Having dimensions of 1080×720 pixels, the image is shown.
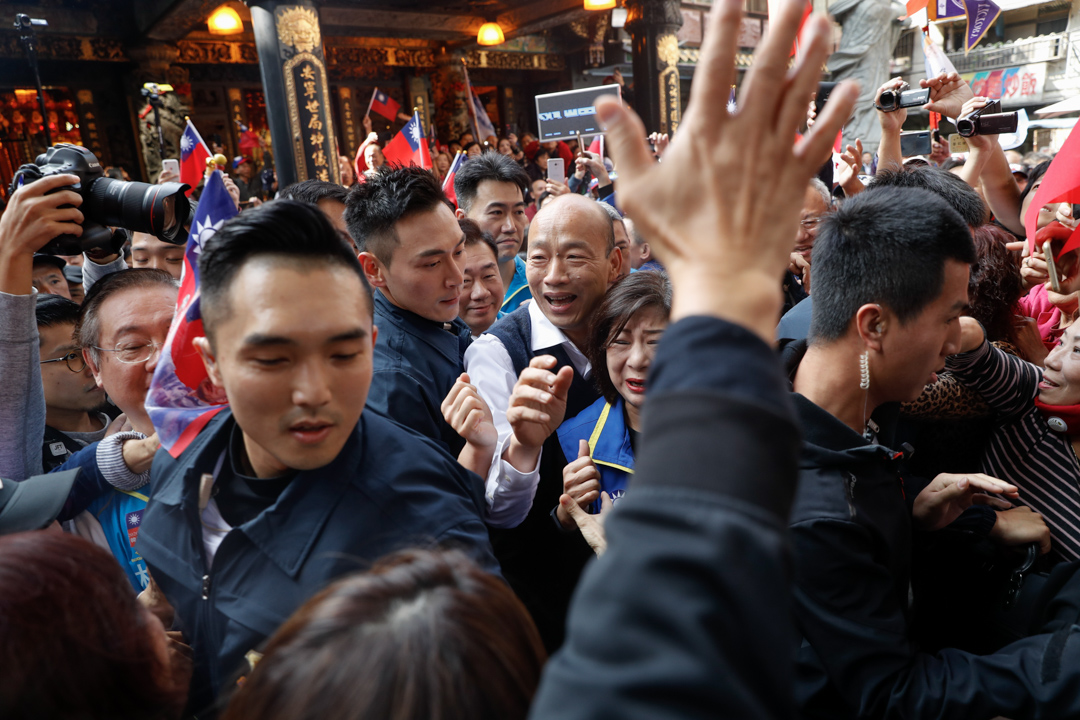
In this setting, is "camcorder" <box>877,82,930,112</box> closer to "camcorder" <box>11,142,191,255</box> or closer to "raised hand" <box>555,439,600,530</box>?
"raised hand" <box>555,439,600,530</box>

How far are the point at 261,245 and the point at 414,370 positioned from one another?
37.0 inches

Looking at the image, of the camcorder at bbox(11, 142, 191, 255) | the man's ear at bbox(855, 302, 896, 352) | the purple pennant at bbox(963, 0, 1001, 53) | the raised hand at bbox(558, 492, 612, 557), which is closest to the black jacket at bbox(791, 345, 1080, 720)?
the man's ear at bbox(855, 302, 896, 352)

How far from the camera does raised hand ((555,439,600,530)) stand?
1899mm

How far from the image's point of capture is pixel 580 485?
74.8 inches

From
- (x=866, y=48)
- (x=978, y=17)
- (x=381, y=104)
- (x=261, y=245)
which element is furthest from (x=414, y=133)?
(x=866, y=48)

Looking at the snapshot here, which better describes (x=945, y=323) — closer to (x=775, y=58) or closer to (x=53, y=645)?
(x=775, y=58)

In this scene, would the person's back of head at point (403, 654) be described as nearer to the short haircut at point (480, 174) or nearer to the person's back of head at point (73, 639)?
the person's back of head at point (73, 639)

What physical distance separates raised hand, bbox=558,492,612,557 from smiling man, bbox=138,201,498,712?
1.72 ft

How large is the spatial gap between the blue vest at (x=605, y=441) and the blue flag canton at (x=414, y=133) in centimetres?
392

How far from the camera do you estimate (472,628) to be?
0.70 m

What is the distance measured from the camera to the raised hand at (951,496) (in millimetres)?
1509

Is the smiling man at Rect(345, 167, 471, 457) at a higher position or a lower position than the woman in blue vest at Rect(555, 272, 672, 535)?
higher

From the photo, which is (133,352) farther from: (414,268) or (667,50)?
(667,50)

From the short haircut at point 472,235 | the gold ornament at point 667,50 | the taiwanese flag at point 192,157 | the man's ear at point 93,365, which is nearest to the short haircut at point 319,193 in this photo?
the taiwanese flag at point 192,157
